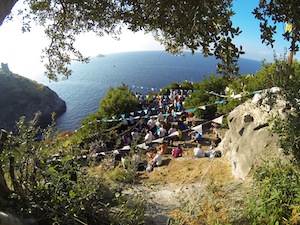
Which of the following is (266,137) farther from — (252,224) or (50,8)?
(50,8)

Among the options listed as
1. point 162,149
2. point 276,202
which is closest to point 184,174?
point 162,149

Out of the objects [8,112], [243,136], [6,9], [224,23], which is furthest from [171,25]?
[8,112]

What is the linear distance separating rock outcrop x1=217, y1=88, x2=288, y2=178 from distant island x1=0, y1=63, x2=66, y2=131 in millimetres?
61295

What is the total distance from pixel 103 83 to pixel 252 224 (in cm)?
12581

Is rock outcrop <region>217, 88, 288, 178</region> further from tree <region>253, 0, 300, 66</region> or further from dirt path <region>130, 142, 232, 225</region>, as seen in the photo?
tree <region>253, 0, 300, 66</region>

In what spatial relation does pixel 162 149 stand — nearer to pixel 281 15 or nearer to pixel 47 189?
pixel 47 189

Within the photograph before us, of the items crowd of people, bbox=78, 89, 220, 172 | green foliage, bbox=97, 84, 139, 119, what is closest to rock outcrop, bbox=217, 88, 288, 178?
crowd of people, bbox=78, 89, 220, 172

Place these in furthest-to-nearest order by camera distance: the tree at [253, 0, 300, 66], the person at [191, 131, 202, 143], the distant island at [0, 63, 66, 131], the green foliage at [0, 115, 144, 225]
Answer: the distant island at [0, 63, 66, 131]
the person at [191, 131, 202, 143]
the green foliage at [0, 115, 144, 225]
the tree at [253, 0, 300, 66]

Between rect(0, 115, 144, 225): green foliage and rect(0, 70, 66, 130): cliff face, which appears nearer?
rect(0, 115, 144, 225): green foliage

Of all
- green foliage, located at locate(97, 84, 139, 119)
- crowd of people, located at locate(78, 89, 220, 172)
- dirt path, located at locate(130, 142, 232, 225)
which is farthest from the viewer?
green foliage, located at locate(97, 84, 139, 119)

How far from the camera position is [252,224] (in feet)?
13.9

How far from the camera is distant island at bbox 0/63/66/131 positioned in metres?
67.2

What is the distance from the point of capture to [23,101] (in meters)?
72.7

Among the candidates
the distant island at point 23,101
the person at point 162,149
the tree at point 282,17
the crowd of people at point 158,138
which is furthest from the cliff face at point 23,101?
the tree at point 282,17
